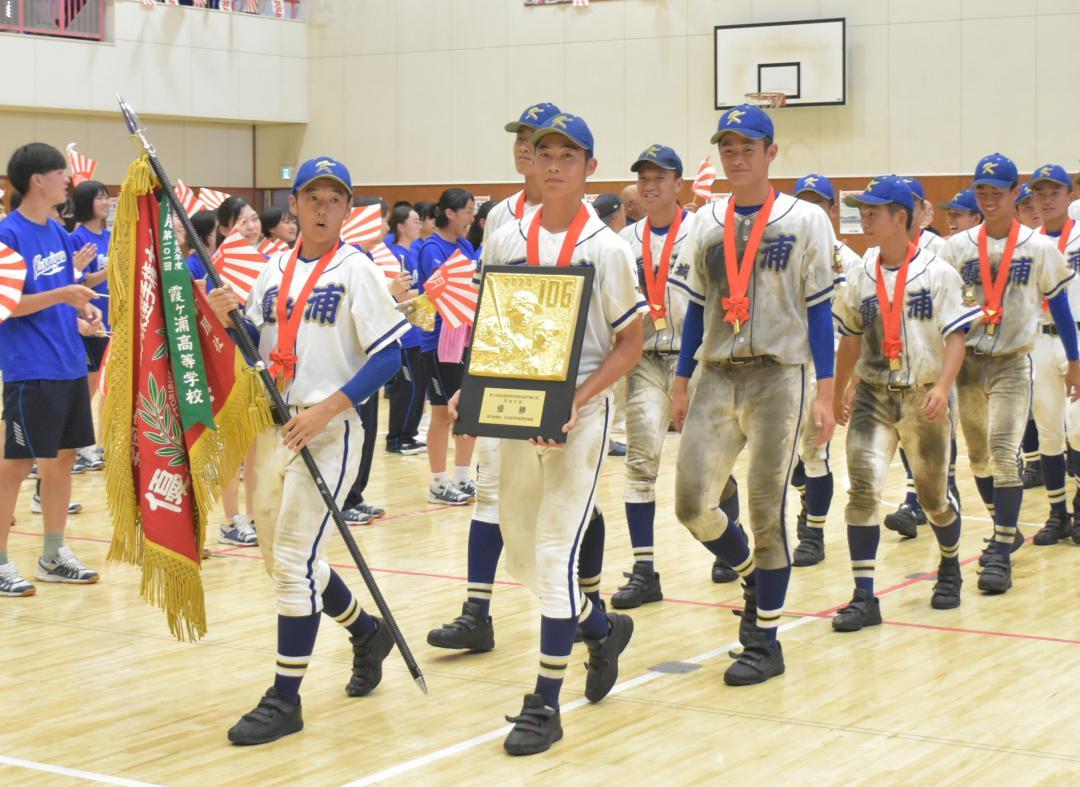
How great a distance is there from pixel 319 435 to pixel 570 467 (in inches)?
36.0

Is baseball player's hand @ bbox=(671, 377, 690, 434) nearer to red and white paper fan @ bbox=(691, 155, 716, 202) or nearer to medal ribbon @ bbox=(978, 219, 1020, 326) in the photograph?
medal ribbon @ bbox=(978, 219, 1020, 326)

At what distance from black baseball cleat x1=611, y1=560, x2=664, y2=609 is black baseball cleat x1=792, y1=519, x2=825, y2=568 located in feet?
3.95

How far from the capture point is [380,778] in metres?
4.72

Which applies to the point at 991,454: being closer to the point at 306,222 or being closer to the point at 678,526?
the point at 678,526

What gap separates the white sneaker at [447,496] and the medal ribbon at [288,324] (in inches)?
211

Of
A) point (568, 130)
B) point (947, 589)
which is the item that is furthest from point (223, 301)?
point (947, 589)

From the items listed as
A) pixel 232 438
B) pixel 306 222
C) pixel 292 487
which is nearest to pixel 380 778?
pixel 292 487

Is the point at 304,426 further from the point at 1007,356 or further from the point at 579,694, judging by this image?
the point at 1007,356

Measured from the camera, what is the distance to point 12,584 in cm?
759

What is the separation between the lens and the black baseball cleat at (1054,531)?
29.0 ft

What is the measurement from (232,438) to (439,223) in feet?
21.1

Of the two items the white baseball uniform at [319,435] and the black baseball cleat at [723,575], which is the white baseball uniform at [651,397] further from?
the white baseball uniform at [319,435]

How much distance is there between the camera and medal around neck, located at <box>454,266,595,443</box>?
194 inches

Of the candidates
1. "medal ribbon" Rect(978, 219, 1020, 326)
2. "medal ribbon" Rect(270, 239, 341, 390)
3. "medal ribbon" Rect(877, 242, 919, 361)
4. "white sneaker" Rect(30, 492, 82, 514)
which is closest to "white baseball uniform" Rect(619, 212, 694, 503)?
"medal ribbon" Rect(877, 242, 919, 361)
